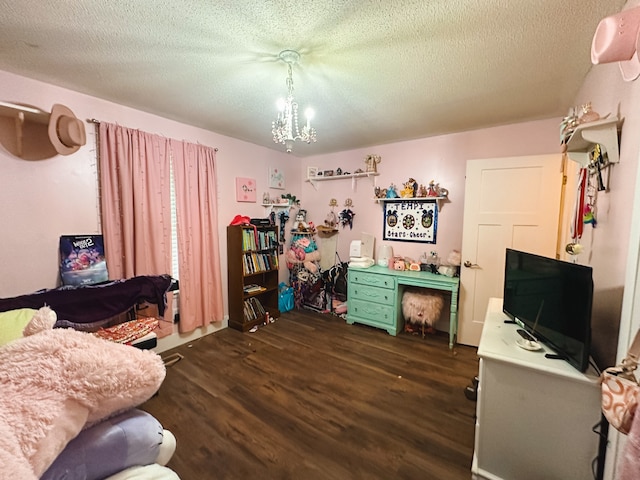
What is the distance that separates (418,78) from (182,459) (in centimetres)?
288

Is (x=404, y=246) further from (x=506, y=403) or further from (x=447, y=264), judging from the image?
(x=506, y=403)

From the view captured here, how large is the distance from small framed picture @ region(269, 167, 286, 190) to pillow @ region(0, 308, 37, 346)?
2.87m

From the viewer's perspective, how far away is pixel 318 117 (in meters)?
2.62

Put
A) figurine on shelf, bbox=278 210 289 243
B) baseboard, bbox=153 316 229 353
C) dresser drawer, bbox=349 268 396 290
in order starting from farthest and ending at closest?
figurine on shelf, bbox=278 210 289 243 < dresser drawer, bbox=349 268 396 290 < baseboard, bbox=153 316 229 353

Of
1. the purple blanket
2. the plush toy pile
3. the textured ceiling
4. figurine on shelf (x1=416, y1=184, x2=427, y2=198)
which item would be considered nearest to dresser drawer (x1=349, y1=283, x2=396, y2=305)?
the plush toy pile

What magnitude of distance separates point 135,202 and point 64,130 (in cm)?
Answer: 70

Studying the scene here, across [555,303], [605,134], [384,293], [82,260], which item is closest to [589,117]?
[605,134]

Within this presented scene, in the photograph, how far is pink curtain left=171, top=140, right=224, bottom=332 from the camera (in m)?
2.76

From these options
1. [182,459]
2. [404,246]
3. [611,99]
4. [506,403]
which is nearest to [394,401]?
[506,403]

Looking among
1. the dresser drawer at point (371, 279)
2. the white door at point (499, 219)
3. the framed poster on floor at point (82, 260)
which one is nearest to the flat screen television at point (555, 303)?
the white door at point (499, 219)

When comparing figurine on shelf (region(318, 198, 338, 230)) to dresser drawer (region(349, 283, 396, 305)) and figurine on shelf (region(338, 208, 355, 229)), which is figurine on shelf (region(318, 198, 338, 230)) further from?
dresser drawer (region(349, 283, 396, 305))

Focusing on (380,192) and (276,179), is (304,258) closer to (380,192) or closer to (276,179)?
(276,179)

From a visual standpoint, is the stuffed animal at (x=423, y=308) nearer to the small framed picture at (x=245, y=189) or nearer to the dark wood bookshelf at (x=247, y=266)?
the dark wood bookshelf at (x=247, y=266)

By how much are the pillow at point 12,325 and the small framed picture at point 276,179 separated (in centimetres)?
287
